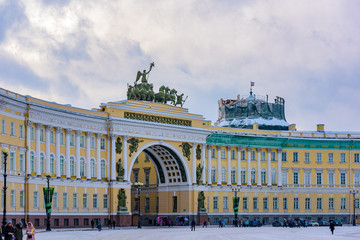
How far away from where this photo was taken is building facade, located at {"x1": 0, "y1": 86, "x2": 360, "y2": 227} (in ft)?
246

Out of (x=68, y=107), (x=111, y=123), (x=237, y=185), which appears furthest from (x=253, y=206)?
(x=68, y=107)

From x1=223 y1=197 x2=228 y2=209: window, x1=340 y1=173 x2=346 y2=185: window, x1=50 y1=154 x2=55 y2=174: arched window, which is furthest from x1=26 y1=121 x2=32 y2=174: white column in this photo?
x1=340 y1=173 x2=346 y2=185: window

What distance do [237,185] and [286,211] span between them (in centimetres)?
975

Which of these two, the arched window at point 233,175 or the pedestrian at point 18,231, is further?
the arched window at point 233,175

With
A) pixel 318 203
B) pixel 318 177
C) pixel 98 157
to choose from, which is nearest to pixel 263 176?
pixel 318 177

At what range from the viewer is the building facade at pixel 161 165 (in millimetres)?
75000

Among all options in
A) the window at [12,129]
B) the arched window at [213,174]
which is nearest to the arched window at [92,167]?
the window at [12,129]

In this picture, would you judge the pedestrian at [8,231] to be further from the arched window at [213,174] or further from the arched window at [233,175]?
the arched window at [233,175]

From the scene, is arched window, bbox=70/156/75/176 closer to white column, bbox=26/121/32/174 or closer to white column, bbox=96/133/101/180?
white column, bbox=96/133/101/180

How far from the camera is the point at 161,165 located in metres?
101

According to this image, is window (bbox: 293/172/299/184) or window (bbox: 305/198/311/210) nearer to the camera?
window (bbox: 293/172/299/184)

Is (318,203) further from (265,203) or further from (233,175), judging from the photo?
(233,175)

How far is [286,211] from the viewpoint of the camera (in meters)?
108

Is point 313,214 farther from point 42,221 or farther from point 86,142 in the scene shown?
point 42,221
